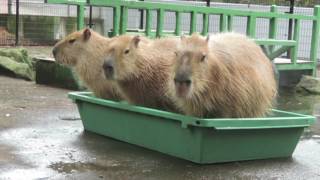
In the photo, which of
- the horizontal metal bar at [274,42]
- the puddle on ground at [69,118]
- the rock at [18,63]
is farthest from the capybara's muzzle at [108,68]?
the rock at [18,63]

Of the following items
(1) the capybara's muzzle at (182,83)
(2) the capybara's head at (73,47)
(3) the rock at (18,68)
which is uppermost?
(2) the capybara's head at (73,47)

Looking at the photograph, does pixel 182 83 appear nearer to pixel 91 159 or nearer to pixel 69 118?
pixel 91 159

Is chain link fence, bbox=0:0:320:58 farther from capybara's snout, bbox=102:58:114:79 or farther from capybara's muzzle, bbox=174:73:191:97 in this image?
capybara's muzzle, bbox=174:73:191:97

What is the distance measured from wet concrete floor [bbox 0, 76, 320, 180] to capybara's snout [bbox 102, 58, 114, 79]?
0.62 meters

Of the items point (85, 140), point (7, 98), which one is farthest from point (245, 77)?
point (7, 98)

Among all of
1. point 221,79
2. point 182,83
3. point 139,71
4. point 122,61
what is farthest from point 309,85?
point 182,83

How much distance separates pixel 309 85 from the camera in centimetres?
1024

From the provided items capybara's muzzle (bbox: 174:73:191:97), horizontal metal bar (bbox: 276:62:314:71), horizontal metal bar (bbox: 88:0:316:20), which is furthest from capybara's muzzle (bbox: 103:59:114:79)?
horizontal metal bar (bbox: 276:62:314:71)

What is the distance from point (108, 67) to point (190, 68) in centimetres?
99

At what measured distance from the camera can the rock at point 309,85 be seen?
10094mm

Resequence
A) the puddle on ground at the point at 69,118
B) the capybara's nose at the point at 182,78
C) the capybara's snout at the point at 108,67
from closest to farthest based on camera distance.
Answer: the capybara's nose at the point at 182,78 < the capybara's snout at the point at 108,67 < the puddle on ground at the point at 69,118

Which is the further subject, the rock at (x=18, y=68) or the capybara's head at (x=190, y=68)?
the rock at (x=18, y=68)

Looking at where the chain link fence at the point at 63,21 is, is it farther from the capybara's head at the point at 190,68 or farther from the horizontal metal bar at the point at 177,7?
the capybara's head at the point at 190,68

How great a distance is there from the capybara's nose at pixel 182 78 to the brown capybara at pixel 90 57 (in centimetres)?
136
